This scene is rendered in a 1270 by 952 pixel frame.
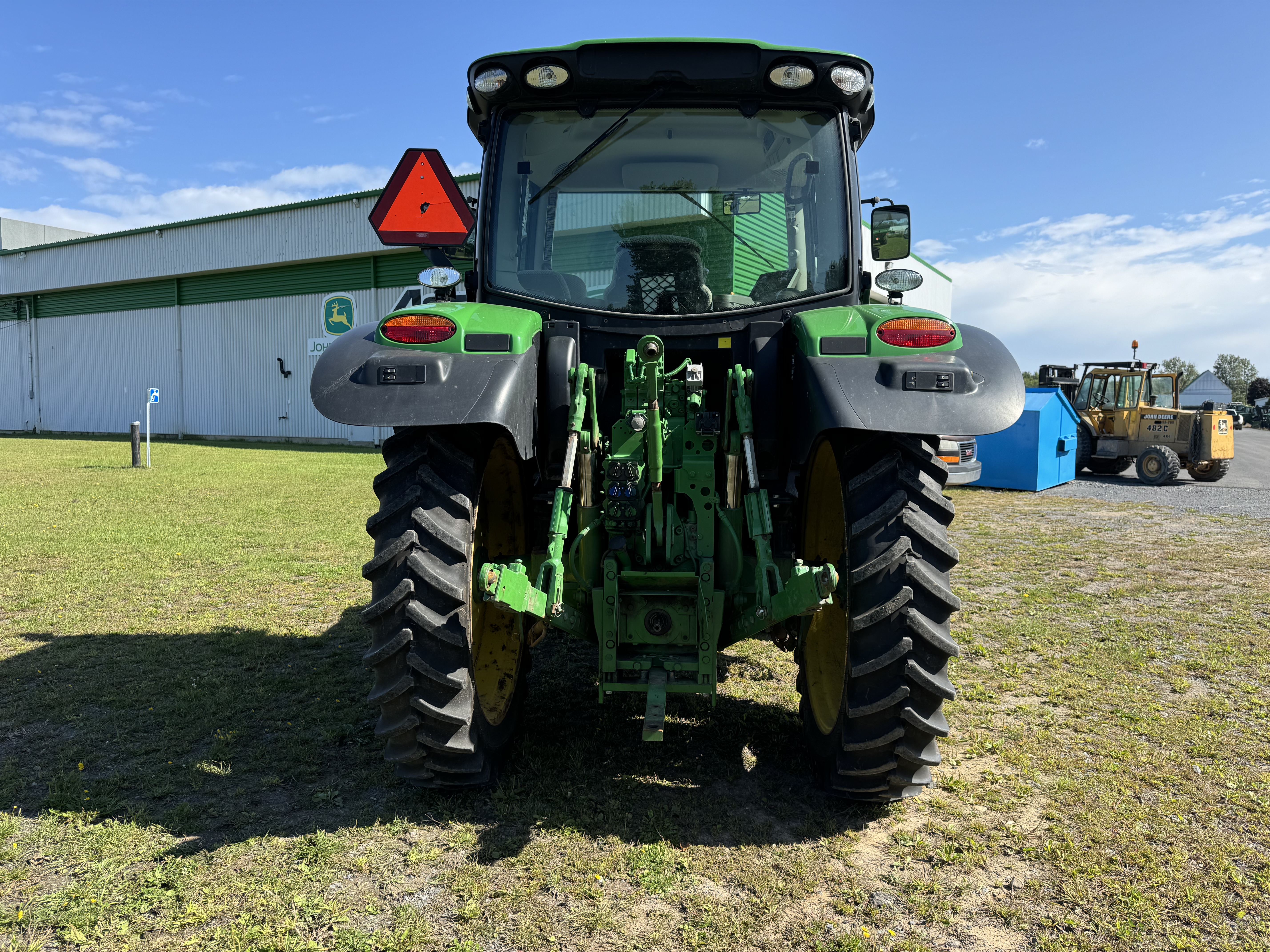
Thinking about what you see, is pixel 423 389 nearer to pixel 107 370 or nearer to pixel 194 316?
pixel 194 316

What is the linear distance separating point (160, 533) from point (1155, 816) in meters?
8.73

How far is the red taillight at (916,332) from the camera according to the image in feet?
10.2

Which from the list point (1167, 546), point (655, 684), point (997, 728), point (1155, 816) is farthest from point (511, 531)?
point (1167, 546)

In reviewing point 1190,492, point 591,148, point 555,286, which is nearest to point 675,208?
point 591,148

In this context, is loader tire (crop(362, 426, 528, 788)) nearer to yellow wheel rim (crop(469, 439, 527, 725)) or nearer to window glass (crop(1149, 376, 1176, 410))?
yellow wheel rim (crop(469, 439, 527, 725))

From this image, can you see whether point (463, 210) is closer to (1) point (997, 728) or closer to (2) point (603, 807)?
(2) point (603, 807)

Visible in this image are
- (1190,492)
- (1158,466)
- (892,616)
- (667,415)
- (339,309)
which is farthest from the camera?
(339,309)

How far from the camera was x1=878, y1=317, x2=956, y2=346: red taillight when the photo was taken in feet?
10.2

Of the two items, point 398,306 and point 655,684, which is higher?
point 398,306

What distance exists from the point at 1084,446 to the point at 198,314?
24.1 m

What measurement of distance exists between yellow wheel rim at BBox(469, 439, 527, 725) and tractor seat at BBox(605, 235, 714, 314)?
84cm

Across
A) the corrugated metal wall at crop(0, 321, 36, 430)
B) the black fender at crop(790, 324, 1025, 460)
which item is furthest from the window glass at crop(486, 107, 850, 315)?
the corrugated metal wall at crop(0, 321, 36, 430)

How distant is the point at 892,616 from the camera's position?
2.89 metres

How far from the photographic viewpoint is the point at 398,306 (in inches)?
141
